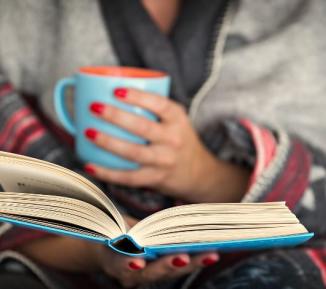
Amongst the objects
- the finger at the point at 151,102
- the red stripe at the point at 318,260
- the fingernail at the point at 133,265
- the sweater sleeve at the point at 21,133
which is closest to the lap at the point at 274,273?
the red stripe at the point at 318,260

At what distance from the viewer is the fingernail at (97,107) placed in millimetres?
632

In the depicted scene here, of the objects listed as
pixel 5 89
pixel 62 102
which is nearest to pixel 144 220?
pixel 62 102

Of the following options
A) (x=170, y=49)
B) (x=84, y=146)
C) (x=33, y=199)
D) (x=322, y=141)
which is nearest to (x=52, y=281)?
(x=84, y=146)

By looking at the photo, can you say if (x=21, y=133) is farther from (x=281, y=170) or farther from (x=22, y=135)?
(x=281, y=170)

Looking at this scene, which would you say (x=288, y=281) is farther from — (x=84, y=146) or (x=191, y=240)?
(x=84, y=146)

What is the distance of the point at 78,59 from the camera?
0.84 metres

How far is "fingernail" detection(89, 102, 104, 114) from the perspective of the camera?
0.63 m

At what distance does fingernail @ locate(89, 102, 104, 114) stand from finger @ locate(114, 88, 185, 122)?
27 millimetres

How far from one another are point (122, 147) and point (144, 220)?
26 centimetres

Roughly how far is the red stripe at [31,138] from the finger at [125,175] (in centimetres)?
14

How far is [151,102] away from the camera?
0.64m

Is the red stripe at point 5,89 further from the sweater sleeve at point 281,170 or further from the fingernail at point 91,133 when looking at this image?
the sweater sleeve at point 281,170

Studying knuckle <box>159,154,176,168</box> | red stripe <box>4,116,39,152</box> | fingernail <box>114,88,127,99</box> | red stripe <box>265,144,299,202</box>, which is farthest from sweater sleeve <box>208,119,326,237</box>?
red stripe <box>4,116,39,152</box>

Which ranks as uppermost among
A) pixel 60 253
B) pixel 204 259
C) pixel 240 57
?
pixel 240 57
